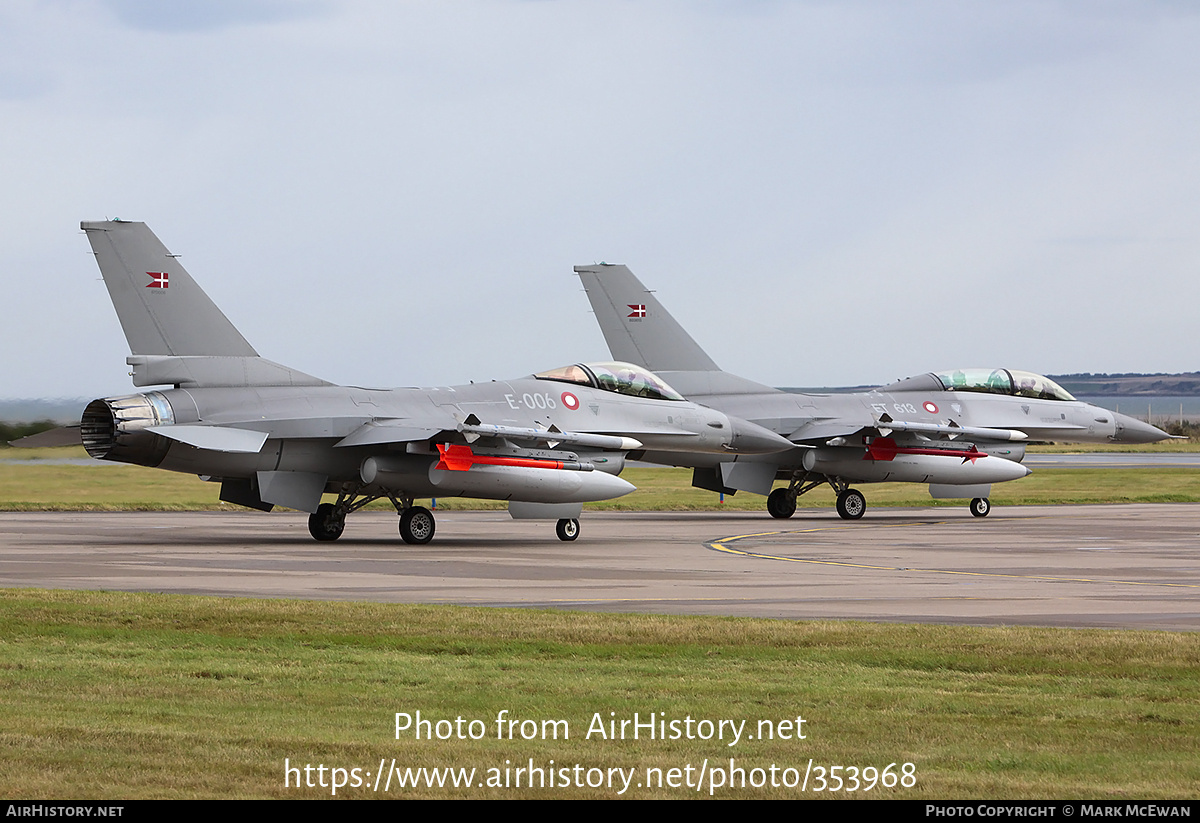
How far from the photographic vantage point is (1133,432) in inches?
1486

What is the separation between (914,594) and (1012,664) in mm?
5564

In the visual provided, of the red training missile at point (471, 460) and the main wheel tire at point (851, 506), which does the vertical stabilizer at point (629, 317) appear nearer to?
the main wheel tire at point (851, 506)

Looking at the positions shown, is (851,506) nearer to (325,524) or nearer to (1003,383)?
(1003,383)

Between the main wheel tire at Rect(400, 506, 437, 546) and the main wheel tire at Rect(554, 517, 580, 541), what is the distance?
2474mm

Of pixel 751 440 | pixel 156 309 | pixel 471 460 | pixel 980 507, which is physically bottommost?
pixel 980 507

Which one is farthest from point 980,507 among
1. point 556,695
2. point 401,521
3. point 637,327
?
Answer: point 556,695

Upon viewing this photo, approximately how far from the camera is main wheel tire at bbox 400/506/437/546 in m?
25.1

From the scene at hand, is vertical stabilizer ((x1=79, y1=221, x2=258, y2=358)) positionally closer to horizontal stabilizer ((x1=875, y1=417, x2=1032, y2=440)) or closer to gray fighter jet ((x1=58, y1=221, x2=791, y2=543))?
gray fighter jet ((x1=58, y1=221, x2=791, y2=543))

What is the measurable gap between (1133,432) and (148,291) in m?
26.1

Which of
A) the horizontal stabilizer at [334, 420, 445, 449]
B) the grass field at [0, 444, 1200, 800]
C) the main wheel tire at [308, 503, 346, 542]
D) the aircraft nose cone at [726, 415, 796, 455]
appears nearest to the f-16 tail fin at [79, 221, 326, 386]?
the horizontal stabilizer at [334, 420, 445, 449]

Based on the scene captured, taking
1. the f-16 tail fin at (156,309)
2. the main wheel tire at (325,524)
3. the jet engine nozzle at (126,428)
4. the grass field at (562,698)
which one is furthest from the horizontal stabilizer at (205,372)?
the grass field at (562,698)

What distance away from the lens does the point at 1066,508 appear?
3772 centimetres
